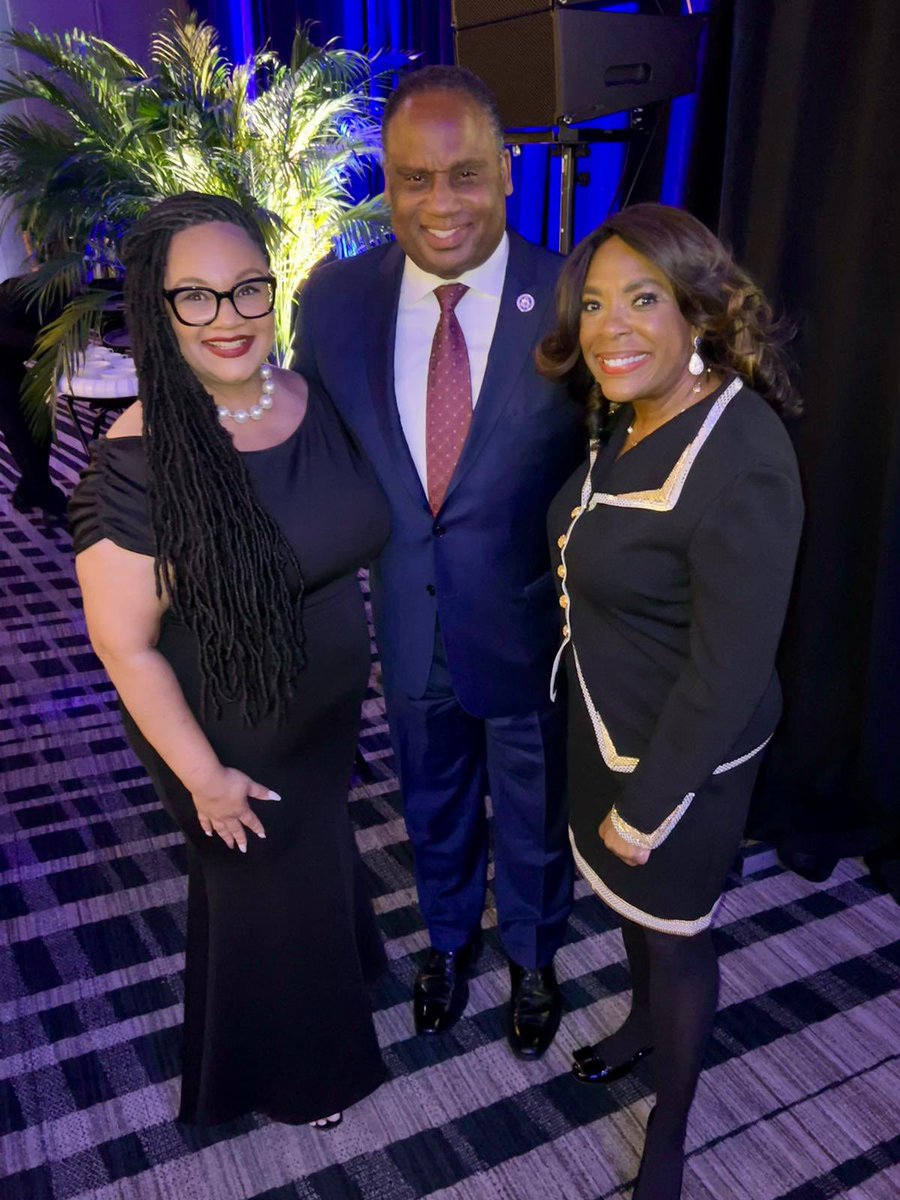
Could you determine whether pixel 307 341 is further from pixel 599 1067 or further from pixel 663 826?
pixel 599 1067

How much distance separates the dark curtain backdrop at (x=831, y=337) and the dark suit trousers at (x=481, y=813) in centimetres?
86

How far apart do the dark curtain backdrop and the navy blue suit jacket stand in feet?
2.50

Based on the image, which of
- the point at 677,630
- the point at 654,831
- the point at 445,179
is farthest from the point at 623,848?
the point at 445,179

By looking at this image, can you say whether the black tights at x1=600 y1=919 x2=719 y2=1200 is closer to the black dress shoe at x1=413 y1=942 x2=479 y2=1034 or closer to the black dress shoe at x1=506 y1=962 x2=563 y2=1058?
the black dress shoe at x1=506 y1=962 x2=563 y2=1058

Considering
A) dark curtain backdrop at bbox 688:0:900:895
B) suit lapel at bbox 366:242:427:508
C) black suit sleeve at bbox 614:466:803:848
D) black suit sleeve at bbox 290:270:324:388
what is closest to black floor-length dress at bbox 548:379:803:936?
black suit sleeve at bbox 614:466:803:848

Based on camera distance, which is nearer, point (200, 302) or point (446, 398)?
point (200, 302)

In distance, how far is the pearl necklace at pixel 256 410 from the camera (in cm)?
141

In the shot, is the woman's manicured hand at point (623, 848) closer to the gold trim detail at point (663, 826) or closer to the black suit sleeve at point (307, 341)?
the gold trim detail at point (663, 826)

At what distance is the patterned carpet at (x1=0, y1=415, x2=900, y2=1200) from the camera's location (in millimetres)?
1707

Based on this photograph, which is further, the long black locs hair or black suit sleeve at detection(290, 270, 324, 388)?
black suit sleeve at detection(290, 270, 324, 388)

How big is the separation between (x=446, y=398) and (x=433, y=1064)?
1.31 meters

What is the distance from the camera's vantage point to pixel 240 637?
140 centimetres

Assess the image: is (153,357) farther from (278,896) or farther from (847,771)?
(847,771)

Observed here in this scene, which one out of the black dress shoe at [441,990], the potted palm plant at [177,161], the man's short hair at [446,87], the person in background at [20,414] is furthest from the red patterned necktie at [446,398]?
the person in background at [20,414]
